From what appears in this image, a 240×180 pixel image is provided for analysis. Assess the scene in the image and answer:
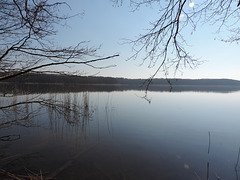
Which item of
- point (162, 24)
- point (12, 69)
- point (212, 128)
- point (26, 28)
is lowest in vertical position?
point (212, 128)

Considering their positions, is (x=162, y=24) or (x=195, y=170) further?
(x=195, y=170)

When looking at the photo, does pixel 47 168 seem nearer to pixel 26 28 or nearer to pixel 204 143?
pixel 26 28

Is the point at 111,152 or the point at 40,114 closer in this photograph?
the point at 40,114

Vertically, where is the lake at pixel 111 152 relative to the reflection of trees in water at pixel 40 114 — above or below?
below

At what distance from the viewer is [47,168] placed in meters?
3.23

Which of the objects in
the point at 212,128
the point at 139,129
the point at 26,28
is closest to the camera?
the point at 26,28

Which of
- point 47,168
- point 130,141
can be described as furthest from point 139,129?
point 47,168

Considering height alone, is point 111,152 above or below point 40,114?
below

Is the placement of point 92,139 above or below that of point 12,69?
below

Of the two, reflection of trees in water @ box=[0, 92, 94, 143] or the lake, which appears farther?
the lake

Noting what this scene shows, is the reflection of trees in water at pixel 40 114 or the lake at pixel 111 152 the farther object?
the lake at pixel 111 152

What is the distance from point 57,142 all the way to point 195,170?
13.4ft

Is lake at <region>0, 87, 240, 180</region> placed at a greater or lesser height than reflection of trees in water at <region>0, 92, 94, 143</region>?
lesser

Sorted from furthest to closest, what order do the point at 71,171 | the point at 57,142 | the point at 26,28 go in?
the point at 57,142
the point at 71,171
the point at 26,28
